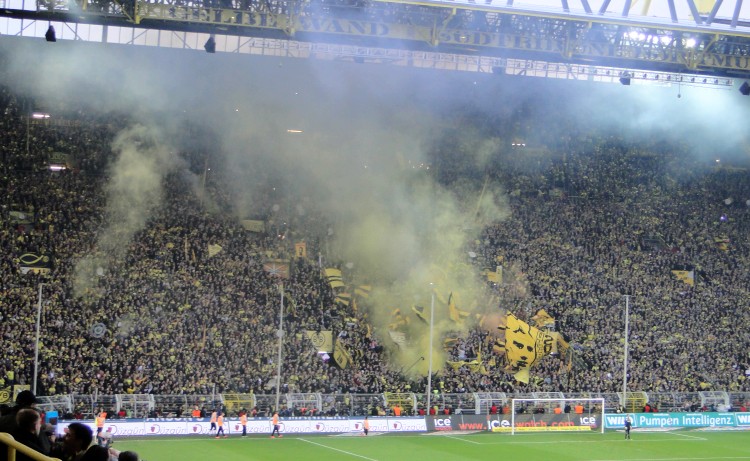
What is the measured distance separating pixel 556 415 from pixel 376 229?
1628 cm

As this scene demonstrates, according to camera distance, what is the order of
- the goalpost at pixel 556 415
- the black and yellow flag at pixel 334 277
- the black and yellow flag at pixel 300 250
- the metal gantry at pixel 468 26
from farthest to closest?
the black and yellow flag at pixel 300 250 < the black and yellow flag at pixel 334 277 < the goalpost at pixel 556 415 < the metal gantry at pixel 468 26

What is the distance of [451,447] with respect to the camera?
39375mm

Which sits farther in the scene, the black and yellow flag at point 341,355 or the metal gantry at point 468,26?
the black and yellow flag at point 341,355

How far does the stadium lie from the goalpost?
12cm

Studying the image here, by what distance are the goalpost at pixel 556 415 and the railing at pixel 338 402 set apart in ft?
2.62

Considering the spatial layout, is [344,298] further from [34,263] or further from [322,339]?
[34,263]

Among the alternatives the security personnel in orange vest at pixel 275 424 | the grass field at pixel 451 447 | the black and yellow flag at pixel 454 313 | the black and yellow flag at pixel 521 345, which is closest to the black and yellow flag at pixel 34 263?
the grass field at pixel 451 447

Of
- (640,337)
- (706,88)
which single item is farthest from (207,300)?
(706,88)

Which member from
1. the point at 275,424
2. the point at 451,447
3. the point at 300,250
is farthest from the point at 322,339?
→ the point at 451,447

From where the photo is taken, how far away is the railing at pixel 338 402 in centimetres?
3841

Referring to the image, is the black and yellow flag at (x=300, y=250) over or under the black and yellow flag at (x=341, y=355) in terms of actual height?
over

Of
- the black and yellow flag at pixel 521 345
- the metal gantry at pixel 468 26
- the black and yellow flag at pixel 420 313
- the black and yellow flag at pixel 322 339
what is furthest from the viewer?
the black and yellow flag at pixel 420 313

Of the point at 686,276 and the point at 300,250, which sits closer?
the point at 300,250

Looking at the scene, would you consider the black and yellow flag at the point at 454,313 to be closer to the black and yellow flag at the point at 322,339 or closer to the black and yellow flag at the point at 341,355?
the black and yellow flag at the point at 341,355
